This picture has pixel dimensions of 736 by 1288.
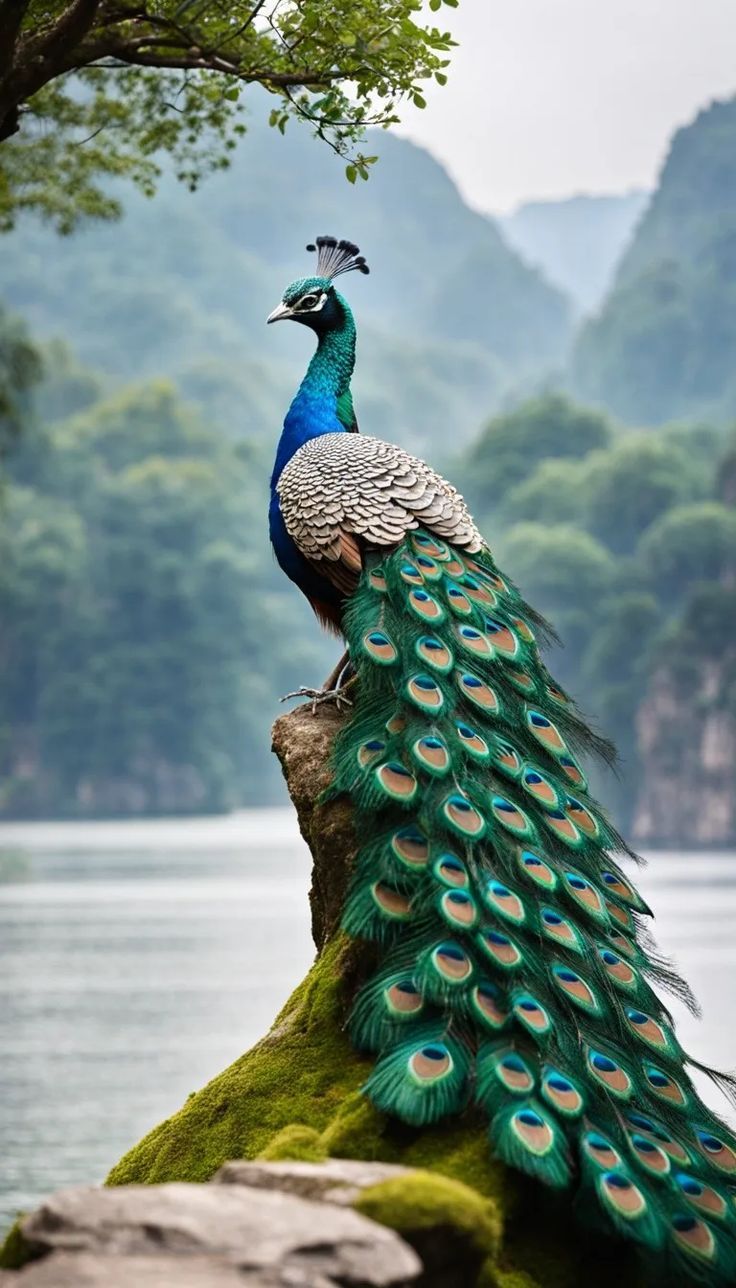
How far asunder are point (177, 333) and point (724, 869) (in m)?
99.0

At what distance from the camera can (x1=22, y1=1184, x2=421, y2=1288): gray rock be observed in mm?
4699

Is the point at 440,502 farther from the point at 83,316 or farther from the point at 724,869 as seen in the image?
the point at 83,316

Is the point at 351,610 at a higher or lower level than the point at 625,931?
higher

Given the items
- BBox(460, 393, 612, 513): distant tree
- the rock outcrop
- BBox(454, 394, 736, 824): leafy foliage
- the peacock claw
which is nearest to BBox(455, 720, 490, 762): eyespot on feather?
the peacock claw

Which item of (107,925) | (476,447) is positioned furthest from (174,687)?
(107,925)

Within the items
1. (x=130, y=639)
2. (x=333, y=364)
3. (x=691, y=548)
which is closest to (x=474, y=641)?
(x=333, y=364)

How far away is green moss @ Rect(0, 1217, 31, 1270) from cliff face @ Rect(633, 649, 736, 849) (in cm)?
6712

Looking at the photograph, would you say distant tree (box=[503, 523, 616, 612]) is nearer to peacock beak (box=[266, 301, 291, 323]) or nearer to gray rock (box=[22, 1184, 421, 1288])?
peacock beak (box=[266, 301, 291, 323])

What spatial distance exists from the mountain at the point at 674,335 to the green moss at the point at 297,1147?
125 metres

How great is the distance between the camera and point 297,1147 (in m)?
6.21

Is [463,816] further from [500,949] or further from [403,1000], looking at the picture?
[403,1000]

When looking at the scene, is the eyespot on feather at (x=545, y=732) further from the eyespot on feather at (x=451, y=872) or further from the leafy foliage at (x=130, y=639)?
the leafy foliage at (x=130, y=639)

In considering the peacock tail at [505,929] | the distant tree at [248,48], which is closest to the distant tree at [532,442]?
the distant tree at [248,48]

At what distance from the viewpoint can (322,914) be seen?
801cm
